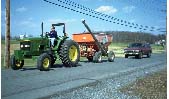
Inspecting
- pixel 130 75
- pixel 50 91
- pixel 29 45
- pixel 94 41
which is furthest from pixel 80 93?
pixel 94 41

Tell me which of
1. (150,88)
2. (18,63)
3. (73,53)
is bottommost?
(150,88)

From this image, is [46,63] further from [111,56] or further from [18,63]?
[111,56]

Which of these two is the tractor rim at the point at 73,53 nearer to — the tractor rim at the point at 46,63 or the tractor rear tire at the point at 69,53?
the tractor rear tire at the point at 69,53

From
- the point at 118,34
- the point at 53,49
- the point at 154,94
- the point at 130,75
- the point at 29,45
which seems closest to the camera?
the point at 154,94

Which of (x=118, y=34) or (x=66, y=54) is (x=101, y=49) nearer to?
(x=66, y=54)

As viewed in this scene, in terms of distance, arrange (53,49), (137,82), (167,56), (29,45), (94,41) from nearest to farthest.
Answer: (167,56), (137,82), (29,45), (53,49), (94,41)

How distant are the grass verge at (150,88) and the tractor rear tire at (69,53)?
3.84 metres

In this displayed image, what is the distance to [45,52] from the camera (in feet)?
35.9

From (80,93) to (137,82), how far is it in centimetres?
166

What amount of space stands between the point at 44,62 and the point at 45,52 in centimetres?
45

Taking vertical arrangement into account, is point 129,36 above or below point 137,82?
above

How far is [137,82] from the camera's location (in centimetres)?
805

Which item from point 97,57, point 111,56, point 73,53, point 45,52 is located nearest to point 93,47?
point 97,57

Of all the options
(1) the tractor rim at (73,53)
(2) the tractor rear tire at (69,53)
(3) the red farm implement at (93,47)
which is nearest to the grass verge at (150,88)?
(2) the tractor rear tire at (69,53)
